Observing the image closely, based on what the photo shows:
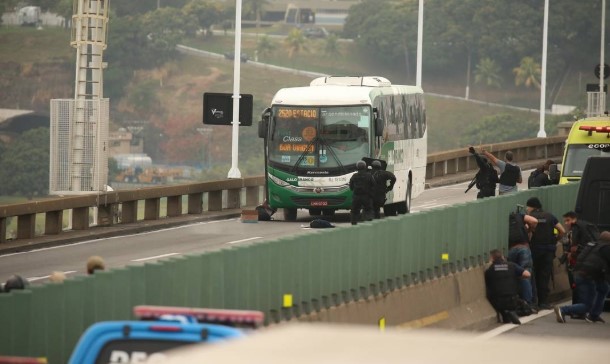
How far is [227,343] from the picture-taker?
18.8ft

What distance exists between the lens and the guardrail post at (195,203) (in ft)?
125

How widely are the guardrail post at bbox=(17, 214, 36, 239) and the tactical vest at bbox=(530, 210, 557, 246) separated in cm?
1051

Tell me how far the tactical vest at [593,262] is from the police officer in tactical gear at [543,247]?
6.63 feet

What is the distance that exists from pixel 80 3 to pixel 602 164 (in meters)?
16.4

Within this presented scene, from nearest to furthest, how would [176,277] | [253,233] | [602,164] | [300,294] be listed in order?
[176,277] < [300,294] < [602,164] < [253,233]

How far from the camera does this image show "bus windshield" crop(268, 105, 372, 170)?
36406 millimetres

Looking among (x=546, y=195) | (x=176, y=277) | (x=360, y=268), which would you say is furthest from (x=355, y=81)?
(x=176, y=277)

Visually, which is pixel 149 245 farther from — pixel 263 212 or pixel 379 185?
pixel 263 212

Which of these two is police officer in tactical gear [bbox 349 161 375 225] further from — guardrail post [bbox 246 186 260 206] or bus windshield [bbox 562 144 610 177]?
Result: guardrail post [bbox 246 186 260 206]

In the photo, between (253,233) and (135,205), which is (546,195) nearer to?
(253,233)

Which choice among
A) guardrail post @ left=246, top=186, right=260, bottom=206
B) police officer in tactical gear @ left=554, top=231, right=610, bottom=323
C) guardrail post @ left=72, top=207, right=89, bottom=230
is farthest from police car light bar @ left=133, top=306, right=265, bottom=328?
guardrail post @ left=246, top=186, right=260, bottom=206

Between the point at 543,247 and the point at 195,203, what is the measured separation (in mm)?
14141

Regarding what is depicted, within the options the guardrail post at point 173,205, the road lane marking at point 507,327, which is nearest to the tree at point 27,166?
the guardrail post at point 173,205

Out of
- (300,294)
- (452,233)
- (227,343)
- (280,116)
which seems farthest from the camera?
(280,116)
